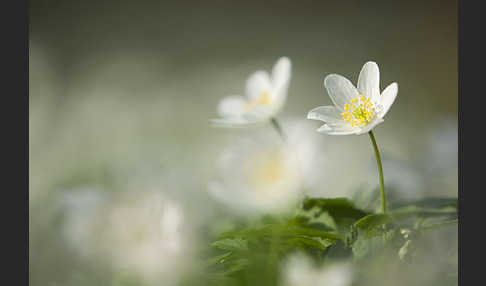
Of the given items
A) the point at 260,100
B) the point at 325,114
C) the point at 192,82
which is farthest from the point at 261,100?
the point at 192,82

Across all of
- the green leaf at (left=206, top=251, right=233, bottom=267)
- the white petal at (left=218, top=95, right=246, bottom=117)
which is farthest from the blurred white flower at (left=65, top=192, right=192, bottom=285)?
the white petal at (left=218, top=95, right=246, bottom=117)

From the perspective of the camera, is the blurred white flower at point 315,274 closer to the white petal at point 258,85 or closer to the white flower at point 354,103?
the white flower at point 354,103

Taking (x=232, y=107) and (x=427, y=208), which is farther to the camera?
(x=232, y=107)

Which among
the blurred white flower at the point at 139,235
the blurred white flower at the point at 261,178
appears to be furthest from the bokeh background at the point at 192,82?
the blurred white flower at the point at 261,178

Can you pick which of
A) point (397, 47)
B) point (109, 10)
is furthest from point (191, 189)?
point (397, 47)

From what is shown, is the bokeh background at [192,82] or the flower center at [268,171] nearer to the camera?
the flower center at [268,171]

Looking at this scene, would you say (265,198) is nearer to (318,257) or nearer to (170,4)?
(318,257)

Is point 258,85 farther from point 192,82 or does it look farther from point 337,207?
point 192,82
